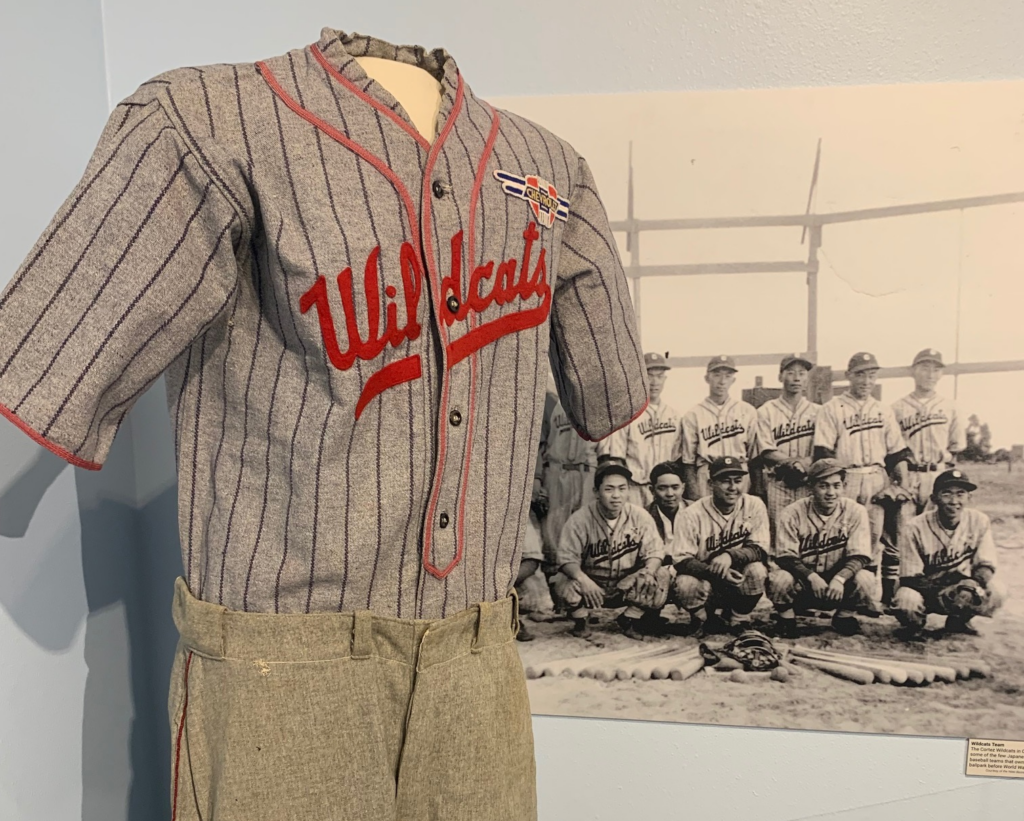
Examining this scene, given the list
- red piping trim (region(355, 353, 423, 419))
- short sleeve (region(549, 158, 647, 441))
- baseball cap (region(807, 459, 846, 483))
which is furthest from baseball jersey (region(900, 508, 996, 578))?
red piping trim (region(355, 353, 423, 419))

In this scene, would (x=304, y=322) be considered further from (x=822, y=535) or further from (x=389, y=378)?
(x=822, y=535)

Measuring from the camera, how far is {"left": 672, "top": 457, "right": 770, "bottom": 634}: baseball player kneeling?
3.18 feet

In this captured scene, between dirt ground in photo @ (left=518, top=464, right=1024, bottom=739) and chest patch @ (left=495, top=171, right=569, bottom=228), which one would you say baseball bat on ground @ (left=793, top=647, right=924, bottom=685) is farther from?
chest patch @ (left=495, top=171, right=569, bottom=228)

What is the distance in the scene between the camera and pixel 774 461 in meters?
0.96

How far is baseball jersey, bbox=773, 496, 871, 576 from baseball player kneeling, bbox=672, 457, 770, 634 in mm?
27

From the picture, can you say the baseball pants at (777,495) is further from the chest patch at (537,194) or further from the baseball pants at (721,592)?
the chest patch at (537,194)

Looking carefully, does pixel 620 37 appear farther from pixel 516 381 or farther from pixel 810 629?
pixel 810 629

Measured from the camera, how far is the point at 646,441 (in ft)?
3.22

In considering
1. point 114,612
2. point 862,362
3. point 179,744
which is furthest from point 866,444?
point 114,612

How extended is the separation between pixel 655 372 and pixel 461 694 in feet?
1.62

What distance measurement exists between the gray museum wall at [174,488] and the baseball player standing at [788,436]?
34 centimetres

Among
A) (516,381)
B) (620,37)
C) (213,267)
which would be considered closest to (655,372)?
(516,381)

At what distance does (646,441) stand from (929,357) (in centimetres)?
37

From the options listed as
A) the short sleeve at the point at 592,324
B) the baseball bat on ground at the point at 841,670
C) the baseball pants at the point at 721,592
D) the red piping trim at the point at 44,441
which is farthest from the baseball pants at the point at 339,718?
the baseball bat on ground at the point at 841,670
